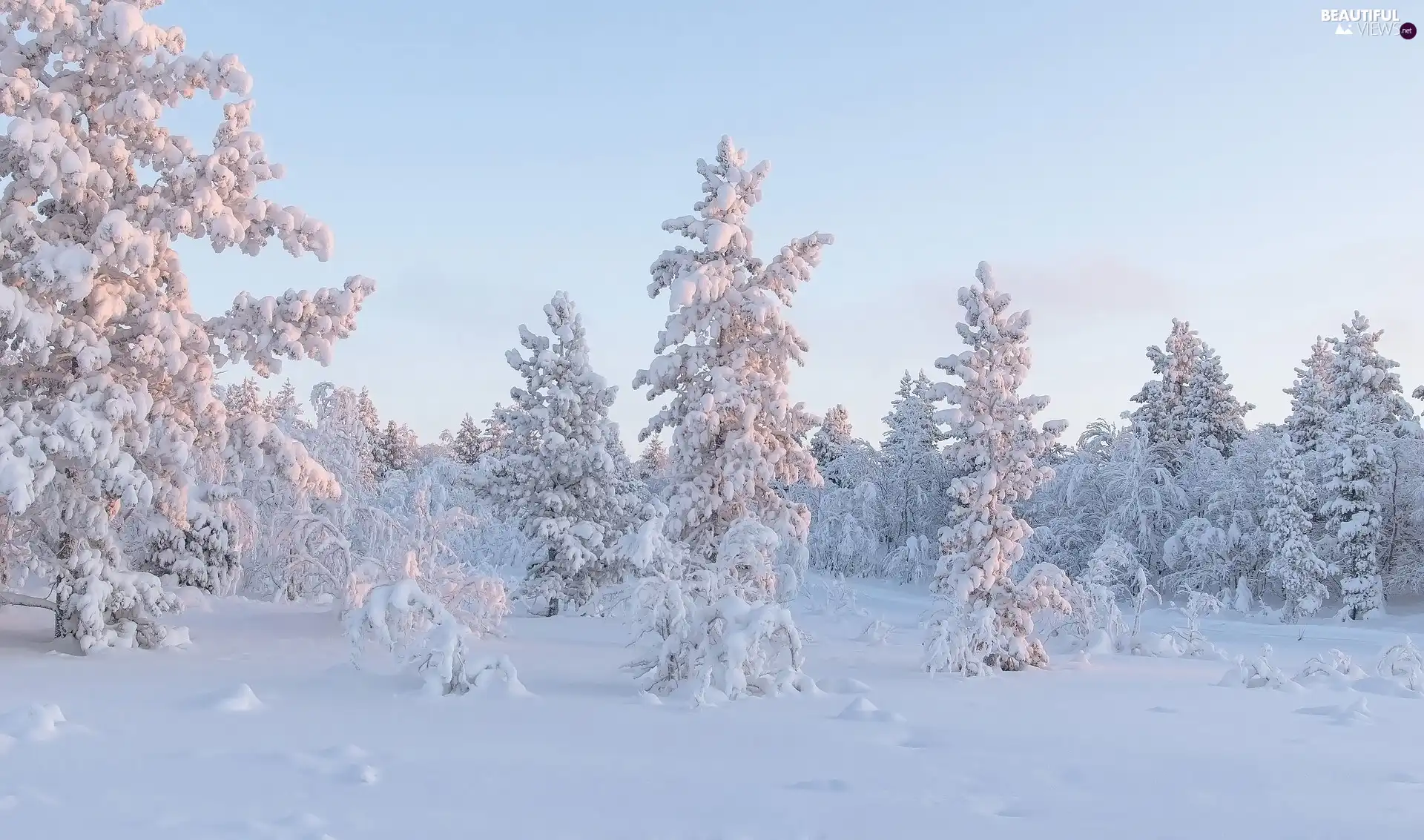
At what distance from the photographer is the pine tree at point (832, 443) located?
6181 centimetres

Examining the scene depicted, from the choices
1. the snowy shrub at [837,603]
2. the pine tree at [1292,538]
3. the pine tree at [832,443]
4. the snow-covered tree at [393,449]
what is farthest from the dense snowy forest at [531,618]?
the snow-covered tree at [393,449]

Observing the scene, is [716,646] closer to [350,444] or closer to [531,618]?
[531,618]

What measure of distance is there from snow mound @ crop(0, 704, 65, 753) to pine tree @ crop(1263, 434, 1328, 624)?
121ft

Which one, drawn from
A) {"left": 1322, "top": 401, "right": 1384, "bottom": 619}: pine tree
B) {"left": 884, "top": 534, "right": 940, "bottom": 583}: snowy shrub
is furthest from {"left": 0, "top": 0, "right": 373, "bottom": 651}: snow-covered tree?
{"left": 884, "top": 534, "right": 940, "bottom": 583}: snowy shrub

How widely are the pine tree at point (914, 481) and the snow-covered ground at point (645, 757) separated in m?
39.5

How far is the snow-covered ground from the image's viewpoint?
21.5 feet

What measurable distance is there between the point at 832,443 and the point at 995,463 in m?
54.8

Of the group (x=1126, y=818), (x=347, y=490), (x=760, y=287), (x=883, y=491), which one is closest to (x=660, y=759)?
(x=1126, y=818)

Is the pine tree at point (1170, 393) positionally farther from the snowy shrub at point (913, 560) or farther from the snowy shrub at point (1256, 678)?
the snowy shrub at point (1256, 678)

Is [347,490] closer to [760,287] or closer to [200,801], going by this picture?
[760,287]

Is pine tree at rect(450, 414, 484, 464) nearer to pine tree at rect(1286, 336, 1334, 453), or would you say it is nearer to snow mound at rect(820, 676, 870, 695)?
pine tree at rect(1286, 336, 1334, 453)

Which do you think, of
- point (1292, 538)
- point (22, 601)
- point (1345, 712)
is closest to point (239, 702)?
point (22, 601)

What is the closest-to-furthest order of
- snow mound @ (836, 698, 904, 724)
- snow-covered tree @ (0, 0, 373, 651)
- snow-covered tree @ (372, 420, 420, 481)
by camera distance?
snow mound @ (836, 698, 904, 724), snow-covered tree @ (0, 0, 373, 651), snow-covered tree @ (372, 420, 420, 481)

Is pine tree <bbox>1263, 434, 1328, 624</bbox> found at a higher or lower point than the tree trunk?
higher
